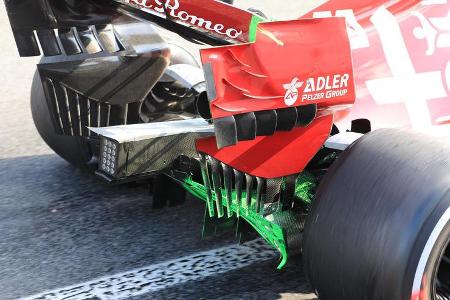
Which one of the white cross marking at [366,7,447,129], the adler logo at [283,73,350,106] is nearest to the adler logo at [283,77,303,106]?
the adler logo at [283,73,350,106]

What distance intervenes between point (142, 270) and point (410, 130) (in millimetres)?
1292

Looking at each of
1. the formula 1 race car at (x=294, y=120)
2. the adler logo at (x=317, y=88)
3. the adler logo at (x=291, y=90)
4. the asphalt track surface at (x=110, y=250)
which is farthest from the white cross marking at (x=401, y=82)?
the asphalt track surface at (x=110, y=250)

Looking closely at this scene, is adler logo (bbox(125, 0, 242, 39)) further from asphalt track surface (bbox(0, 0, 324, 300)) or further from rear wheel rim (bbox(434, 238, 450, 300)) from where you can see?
rear wheel rim (bbox(434, 238, 450, 300))

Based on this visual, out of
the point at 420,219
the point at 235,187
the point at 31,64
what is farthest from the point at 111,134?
the point at 31,64

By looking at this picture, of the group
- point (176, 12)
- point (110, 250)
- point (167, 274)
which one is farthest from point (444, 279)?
point (110, 250)

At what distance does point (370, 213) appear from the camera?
7.88 ft

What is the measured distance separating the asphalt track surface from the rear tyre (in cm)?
55

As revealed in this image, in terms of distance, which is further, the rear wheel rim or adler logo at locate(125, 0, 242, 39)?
adler logo at locate(125, 0, 242, 39)

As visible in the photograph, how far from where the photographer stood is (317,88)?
262cm

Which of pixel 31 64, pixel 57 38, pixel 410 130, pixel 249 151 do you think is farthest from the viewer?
pixel 31 64

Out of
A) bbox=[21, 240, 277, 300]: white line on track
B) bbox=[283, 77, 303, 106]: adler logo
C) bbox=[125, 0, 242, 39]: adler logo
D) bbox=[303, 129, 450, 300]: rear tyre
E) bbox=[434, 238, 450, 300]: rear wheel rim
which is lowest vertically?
bbox=[21, 240, 277, 300]: white line on track

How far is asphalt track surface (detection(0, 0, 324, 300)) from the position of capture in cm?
309

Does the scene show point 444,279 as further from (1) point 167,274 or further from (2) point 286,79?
(1) point 167,274

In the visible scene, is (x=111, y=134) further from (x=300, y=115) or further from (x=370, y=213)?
(x=370, y=213)
